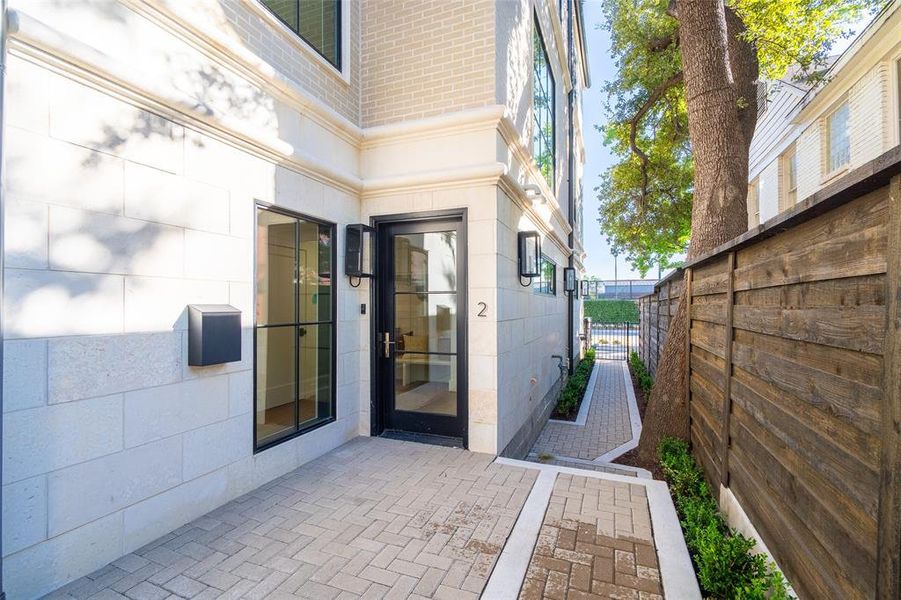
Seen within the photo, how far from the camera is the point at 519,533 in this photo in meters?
2.74

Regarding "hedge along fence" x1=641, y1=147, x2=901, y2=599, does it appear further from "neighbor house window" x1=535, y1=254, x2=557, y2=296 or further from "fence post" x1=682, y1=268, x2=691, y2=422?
"neighbor house window" x1=535, y1=254, x2=557, y2=296

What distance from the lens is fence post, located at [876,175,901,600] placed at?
124cm

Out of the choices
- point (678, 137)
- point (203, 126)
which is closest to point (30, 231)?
point (203, 126)

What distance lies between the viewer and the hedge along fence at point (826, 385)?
4.26 feet

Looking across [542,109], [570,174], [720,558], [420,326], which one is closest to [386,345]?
[420,326]

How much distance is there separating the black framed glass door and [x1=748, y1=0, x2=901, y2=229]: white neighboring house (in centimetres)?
525

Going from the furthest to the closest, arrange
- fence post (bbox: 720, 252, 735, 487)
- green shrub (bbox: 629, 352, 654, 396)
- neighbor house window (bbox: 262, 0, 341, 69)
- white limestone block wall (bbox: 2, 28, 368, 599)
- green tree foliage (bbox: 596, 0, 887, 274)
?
green shrub (bbox: 629, 352, 654, 396) → green tree foliage (bbox: 596, 0, 887, 274) → neighbor house window (bbox: 262, 0, 341, 69) → fence post (bbox: 720, 252, 735, 487) → white limestone block wall (bbox: 2, 28, 368, 599)

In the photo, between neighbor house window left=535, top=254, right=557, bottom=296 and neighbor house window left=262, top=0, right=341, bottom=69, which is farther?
neighbor house window left=535, top=254, right=557, bottom=296

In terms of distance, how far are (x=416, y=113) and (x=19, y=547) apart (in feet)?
14.1

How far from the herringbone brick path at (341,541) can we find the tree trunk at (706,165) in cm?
189

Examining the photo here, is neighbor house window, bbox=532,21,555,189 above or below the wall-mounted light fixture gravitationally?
above

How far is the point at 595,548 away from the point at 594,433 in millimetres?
3954

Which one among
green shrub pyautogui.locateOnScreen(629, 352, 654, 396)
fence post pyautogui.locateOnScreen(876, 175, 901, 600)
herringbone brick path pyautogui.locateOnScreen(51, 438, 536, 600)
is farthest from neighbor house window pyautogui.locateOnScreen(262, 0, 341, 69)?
green shrub pyautogui.locateOnScreen(629, 352, 654, 396)

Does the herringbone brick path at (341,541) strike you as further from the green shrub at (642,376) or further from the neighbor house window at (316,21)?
the green shrub at (642,376)
